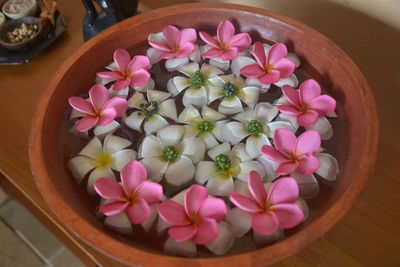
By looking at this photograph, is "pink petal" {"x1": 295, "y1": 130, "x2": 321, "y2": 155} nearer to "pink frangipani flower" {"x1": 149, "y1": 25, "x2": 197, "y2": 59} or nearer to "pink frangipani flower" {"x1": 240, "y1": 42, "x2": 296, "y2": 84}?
"pink frangipani flower" {"x1": 240, "y1": 42, "x2": 296, "y2": 84}

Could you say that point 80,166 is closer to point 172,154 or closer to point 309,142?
point 172,154

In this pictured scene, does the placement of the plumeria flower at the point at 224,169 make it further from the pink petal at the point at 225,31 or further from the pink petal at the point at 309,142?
the pink petal at the point at 225,31

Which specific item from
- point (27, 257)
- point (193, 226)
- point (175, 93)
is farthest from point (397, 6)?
point (27, 257)

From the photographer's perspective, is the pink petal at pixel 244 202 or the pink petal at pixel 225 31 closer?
the pink petal at pixel 244 202

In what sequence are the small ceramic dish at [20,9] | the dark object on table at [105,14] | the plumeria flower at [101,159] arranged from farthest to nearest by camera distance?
the small ceramic dish at [20,9] < the dark object on table at [105,14] < the plumeria flower at [101,159]

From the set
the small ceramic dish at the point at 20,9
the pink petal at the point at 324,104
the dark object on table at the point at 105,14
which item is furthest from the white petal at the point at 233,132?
the small ceramic dish at the point at 20,9

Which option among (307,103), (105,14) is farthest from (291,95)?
(105,14)
